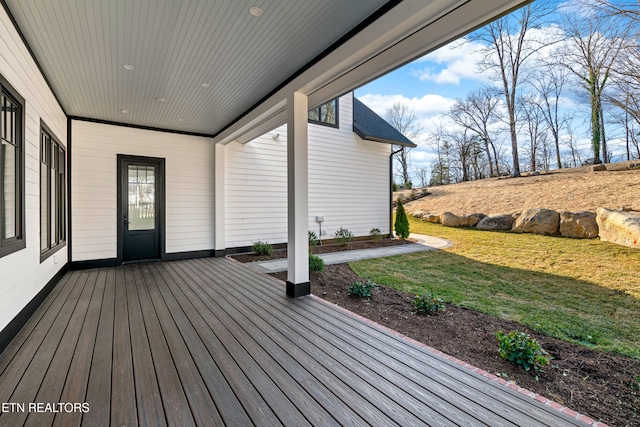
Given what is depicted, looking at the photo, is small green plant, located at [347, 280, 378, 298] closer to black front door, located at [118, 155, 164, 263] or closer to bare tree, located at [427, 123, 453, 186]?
black front door, located at [118, 155, 164, 263]

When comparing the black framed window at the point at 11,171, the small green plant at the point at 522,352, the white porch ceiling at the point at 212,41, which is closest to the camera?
the small green plant at the point at 522,352

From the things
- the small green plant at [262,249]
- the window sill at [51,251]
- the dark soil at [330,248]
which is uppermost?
the window sill at [51,251]

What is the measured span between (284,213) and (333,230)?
1.72 m

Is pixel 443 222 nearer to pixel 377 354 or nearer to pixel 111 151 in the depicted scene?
pixel 377 354

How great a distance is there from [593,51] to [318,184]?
8.56 metres

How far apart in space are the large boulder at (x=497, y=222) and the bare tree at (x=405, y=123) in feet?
35.7

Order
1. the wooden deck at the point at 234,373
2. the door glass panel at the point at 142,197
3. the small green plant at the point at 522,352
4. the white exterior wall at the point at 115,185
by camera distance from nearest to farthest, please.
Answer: the wooden deck at the point at 234,373
the small green plant at the point at 522,352
the white exterior wall at the point at 115,185
the door glass panel at the point at 142,197

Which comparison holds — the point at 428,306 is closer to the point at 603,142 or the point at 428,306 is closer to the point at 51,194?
the point at 51,194

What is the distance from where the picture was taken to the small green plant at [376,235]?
895 cm

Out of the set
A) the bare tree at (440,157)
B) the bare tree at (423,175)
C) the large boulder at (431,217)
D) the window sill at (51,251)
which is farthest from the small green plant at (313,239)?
the bare tree at (423,175)

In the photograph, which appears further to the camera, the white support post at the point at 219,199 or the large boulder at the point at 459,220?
the large boulder at the point at 459,220

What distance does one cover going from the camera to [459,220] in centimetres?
1092

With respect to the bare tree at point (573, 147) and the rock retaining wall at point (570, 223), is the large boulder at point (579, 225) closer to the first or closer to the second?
the rock retaining wall at point (570, 223)

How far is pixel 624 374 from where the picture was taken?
2258mm
